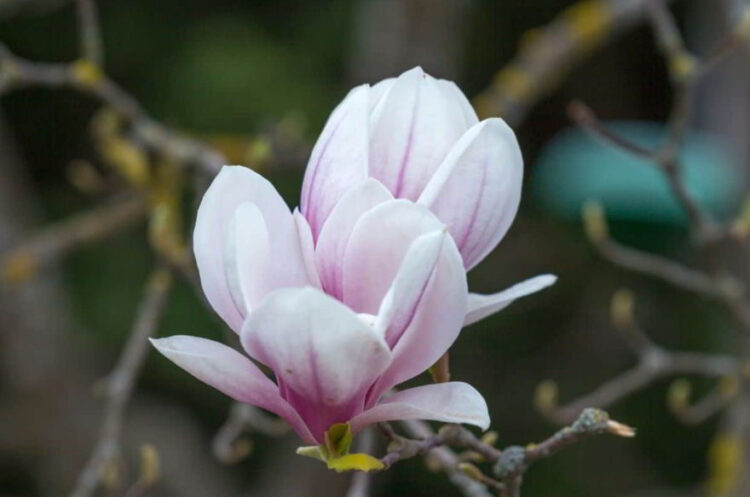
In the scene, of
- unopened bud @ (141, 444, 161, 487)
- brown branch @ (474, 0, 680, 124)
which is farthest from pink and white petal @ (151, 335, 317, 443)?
brown branch @ (474, 0, 680, 124)

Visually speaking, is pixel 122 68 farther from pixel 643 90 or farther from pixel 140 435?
pixel 643 90

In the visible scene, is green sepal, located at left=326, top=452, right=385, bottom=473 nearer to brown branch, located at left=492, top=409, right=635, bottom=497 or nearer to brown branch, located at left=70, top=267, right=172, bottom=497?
brown branch, located at left=492, top=409, right=635, bottom=497

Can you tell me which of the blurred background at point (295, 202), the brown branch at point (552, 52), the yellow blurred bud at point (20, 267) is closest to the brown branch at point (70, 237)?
the yellow blurred bud at point (20, 267)

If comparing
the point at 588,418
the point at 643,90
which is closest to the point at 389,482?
the point at 643,90

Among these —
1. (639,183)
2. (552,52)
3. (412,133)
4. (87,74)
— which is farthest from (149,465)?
(639,183)

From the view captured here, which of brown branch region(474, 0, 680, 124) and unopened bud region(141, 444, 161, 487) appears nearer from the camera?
unopened bud region(141, 444, 161, 487)

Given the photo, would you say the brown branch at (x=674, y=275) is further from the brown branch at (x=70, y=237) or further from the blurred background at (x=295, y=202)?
the blurred background at (x=295, y=202)

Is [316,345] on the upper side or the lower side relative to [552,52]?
lower

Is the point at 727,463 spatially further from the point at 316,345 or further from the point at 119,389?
the point at 316,345
